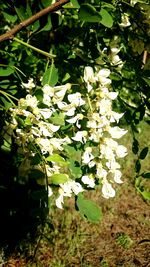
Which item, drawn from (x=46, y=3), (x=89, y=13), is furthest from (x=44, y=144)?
(x=46, y=3)

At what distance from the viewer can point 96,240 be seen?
3352mm

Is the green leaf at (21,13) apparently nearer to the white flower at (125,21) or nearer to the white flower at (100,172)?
the white flower at (125,21)

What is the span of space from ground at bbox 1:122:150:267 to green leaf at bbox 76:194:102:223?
1.43m

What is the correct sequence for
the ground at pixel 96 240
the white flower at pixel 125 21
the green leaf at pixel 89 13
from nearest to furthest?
1. the green leaf at pixel 89 13
2. the white flower at pixel 125 21
3. the ground at pixel 96 240

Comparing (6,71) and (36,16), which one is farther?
(6,71)

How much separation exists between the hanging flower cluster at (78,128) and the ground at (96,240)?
1564 mm

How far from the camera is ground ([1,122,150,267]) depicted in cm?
300

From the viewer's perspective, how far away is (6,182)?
260 cm

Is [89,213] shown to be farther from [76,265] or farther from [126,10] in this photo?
[76,265]

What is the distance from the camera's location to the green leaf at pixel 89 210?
129 centimetres

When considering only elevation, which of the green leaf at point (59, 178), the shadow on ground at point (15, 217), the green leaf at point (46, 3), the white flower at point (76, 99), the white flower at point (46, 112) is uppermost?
the green leaf at point (46, 3)

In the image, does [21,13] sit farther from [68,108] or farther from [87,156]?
[87,156]

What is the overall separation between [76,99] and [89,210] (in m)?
0.35

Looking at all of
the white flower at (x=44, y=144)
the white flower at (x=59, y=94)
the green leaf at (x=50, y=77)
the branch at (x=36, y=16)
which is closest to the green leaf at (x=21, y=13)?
the branch at (x=36, y=16)
